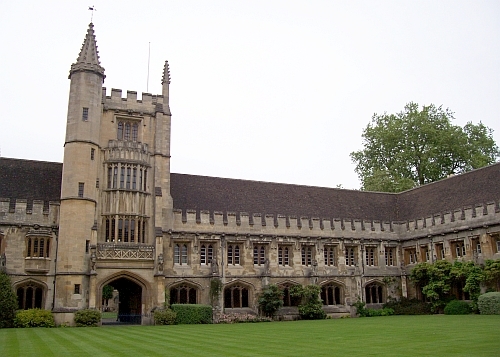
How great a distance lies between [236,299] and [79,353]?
21024mm

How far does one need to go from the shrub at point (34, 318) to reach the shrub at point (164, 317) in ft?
17.9

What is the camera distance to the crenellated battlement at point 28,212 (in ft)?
98.8

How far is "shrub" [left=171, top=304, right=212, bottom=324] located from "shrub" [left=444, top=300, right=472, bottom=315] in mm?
14730

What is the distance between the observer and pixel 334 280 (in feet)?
123

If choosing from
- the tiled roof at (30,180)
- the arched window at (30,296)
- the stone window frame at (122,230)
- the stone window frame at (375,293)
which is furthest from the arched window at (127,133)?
the stone window frame at (375,293)

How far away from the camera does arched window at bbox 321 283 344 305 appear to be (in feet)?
123

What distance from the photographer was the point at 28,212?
100ft

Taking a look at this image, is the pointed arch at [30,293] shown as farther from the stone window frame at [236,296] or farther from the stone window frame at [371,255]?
the stone window frame at [371,255]

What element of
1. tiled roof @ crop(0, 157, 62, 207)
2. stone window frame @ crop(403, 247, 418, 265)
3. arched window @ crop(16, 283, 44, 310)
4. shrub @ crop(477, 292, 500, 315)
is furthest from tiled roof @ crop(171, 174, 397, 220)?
shrub @ crop(477, 292, 500, 315)

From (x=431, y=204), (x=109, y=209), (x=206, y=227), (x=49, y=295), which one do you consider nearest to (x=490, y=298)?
(x=431, y=204)

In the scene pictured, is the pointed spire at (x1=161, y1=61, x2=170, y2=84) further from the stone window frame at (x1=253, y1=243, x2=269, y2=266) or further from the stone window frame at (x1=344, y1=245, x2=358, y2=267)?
the stone window frame at (x1=344, y1=245, x2=358, y2=267)

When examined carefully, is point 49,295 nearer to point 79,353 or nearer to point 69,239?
point 69,239

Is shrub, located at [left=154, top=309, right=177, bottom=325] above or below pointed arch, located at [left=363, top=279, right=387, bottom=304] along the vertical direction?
below

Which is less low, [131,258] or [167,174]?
[167,174]
